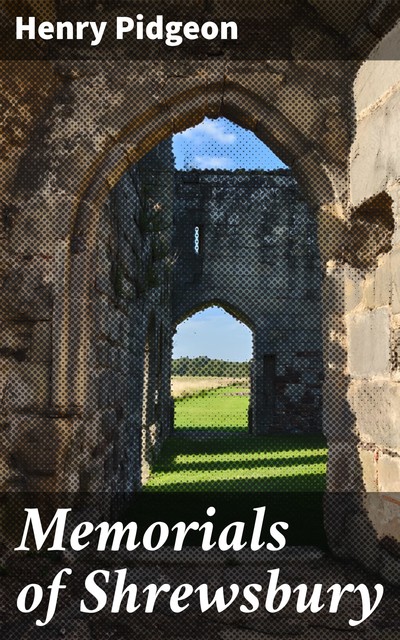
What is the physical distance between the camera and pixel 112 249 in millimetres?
4156

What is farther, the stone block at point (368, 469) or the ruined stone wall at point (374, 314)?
the stone block at point (368, 469)

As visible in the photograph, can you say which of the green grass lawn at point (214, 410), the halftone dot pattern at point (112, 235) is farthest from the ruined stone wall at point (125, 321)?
the green grass lawn at point (214, 410)

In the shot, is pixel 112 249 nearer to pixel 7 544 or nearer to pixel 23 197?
pixel 23 197

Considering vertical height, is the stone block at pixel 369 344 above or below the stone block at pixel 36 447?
above

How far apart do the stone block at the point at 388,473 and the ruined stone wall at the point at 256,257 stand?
11.1m

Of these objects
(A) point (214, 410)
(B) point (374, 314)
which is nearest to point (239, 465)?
(B) point (374, 314)

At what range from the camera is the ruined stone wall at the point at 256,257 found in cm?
1426

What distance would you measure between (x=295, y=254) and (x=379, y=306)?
37.4 ft

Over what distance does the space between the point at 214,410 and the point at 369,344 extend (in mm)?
16080

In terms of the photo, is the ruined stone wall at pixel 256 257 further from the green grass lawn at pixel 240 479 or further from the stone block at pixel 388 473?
the stone block at pixel 388 473

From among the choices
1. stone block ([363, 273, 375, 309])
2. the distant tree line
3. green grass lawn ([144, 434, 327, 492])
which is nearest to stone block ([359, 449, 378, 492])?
stone block ([363, 273, 375, 309])

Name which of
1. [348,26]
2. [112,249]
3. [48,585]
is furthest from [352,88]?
[48,585]

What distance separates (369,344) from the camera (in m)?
3.22

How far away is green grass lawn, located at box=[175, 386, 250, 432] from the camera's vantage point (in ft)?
51.0
